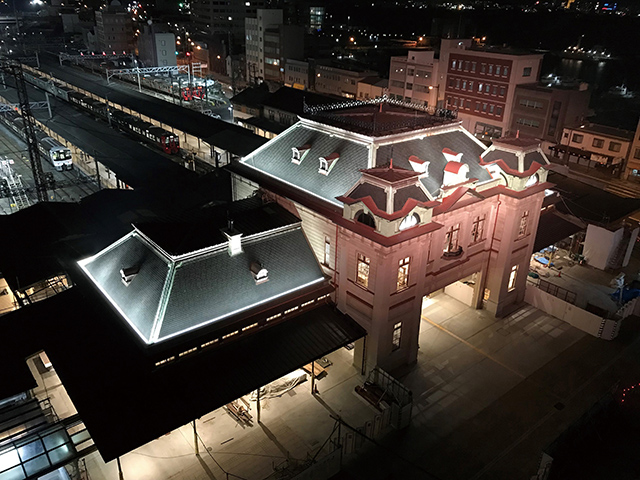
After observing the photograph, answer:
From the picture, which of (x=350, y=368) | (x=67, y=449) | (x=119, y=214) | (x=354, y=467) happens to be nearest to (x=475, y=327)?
(x=350, y=368)

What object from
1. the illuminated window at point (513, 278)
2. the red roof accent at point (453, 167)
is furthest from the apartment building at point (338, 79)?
the red roof accent at point (453, 167)

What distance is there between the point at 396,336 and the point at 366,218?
9456mm

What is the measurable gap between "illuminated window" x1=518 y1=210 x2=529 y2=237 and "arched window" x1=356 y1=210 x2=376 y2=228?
1623 centimetres

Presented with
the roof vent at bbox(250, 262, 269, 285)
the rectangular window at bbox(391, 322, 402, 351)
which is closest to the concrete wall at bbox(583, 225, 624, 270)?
the rectangular window at bbox(391, 322, 402, 351)

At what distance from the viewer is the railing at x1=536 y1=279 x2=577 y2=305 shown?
146 feet

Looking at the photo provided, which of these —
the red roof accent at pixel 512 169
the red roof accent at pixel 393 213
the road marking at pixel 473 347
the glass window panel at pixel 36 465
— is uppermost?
the red roof accent at pixel 512 169

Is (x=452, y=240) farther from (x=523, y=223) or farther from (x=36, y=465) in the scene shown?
(x=36, y=465)

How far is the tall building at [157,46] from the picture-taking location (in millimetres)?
144125

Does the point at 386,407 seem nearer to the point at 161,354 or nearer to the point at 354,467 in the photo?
the point at 354,467

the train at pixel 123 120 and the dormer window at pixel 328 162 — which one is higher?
the dormer window at pixel 328 162

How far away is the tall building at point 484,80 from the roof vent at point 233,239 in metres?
69.1

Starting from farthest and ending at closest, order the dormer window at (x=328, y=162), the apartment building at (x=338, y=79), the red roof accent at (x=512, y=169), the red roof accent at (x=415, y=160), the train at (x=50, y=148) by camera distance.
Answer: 1. the apartment building at (x=338, y=79)
2. the train at (x=50, y=148)
3. the red roof accent at (x=512, y=169)
4. the dormer window at (x=328, y=162)
5. the red roof accent at (x=415, y=160)

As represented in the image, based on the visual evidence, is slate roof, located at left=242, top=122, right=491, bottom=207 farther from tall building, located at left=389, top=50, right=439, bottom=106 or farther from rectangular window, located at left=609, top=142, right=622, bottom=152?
tall building, located at left=389, top=50, right=439, bottom=106

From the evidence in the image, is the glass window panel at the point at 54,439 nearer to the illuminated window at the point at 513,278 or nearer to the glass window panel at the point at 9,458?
the glass window panel at the point at 9,458
